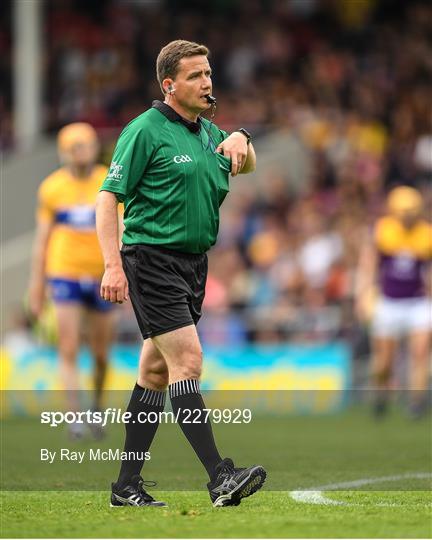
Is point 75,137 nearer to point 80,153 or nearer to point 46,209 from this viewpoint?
point 80,153

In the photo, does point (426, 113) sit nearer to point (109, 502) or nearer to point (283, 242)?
point (283, 242)

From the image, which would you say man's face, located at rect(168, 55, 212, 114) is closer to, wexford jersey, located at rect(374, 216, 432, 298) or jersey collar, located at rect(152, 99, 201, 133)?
jersey collar, located at rect(152, 99, 201, 133)

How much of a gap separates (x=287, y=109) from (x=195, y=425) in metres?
15.3

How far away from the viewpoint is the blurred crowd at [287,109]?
694 inches

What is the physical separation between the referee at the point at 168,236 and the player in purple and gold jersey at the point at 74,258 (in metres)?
4.50

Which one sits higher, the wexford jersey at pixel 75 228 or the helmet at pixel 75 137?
the helmet at pixel 75 137

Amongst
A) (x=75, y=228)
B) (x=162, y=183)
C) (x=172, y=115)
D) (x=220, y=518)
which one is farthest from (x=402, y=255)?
(x=220, y=518)

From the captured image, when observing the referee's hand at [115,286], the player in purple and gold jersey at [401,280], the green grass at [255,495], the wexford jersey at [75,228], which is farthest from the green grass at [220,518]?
the player in purple and gold jersey at [401,280]

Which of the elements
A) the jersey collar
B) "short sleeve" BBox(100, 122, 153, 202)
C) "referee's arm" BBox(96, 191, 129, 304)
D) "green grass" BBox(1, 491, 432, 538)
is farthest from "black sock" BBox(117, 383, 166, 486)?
the jersey collar

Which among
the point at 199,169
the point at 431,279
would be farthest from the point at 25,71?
the point at 199,169

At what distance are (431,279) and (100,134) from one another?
24.7 feet

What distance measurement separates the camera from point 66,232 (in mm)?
11547

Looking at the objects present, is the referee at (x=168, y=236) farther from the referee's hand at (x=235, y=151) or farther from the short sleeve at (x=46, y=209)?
the short sleeve at (x=46, y=209)

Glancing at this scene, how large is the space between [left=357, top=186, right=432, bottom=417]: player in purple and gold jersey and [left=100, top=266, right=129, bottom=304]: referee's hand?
8.46 meters
